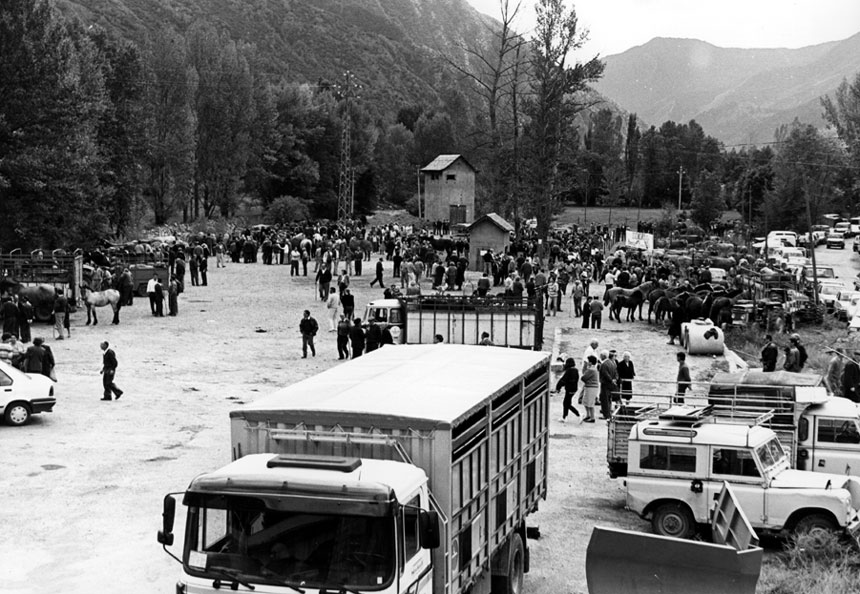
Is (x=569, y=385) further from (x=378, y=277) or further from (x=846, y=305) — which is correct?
(x=846, y=305)

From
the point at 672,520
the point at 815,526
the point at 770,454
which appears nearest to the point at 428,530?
the point at 672,520

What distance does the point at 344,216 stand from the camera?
7112 cm

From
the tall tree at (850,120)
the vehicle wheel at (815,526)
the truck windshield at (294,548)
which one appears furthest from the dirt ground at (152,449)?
the tall tree at (850,120)

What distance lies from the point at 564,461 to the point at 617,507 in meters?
3.01

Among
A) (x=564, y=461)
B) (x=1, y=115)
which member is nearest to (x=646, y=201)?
(x=1, y=115)

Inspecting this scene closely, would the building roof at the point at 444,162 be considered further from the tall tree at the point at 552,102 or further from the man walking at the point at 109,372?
the man walking at the point at 109,372

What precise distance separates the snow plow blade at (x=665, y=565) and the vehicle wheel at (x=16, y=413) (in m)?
13.0

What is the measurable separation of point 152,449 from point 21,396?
10.6 ft

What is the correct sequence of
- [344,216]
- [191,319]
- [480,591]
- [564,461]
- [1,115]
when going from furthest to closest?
[344,216]
[1,115]
[191,319]
[564,461]
[480,591]

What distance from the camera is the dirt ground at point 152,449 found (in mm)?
13078

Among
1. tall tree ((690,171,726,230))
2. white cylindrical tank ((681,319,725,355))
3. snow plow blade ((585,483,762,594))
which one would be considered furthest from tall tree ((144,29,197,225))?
snow plow blade ((585,483,762,594))

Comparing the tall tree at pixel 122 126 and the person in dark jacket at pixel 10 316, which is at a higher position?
the tall tree at pixel 122 126

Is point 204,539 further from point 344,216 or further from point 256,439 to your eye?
point 344,216

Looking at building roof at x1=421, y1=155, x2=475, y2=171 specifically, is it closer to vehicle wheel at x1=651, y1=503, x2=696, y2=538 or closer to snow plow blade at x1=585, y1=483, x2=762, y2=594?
vehicle wheel at x1=651, y1=503, x2=696, y2=538
